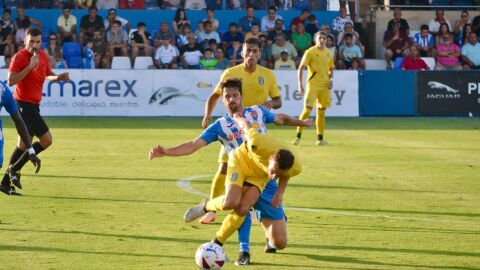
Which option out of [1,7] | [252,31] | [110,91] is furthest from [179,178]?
[1,7]

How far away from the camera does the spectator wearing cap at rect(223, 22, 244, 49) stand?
3180 centimetres

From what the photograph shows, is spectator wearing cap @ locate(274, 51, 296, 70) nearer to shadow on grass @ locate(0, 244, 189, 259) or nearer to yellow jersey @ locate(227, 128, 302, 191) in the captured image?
shadow on grass @ locate(0, 244, 189, 259)

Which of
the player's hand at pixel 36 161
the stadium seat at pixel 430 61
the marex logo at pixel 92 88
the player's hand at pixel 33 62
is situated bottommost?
the stadium seat at pixel 430 61

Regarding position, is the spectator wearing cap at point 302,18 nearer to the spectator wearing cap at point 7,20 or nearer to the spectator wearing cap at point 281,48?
the spectator wearing cap at point 281,48

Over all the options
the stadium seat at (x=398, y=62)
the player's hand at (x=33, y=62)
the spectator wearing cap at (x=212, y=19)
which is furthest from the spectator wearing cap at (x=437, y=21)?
the player's hand at (x=33, y=62)

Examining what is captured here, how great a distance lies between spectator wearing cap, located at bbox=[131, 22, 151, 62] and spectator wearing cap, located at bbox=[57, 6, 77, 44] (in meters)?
1.74

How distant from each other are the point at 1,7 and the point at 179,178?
1919cm

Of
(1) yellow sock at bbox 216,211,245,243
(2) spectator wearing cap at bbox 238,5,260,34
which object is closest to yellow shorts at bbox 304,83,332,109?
(2) spectator wearing cap at bbox 238,5,260,34

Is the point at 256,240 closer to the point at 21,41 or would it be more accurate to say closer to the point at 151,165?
the point at 151,165

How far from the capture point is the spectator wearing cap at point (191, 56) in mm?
30922

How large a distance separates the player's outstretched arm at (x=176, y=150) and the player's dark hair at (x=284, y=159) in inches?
43.4

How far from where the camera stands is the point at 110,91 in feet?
95.9

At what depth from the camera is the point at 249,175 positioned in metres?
10.0

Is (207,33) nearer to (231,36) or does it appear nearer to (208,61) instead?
(231,36)
